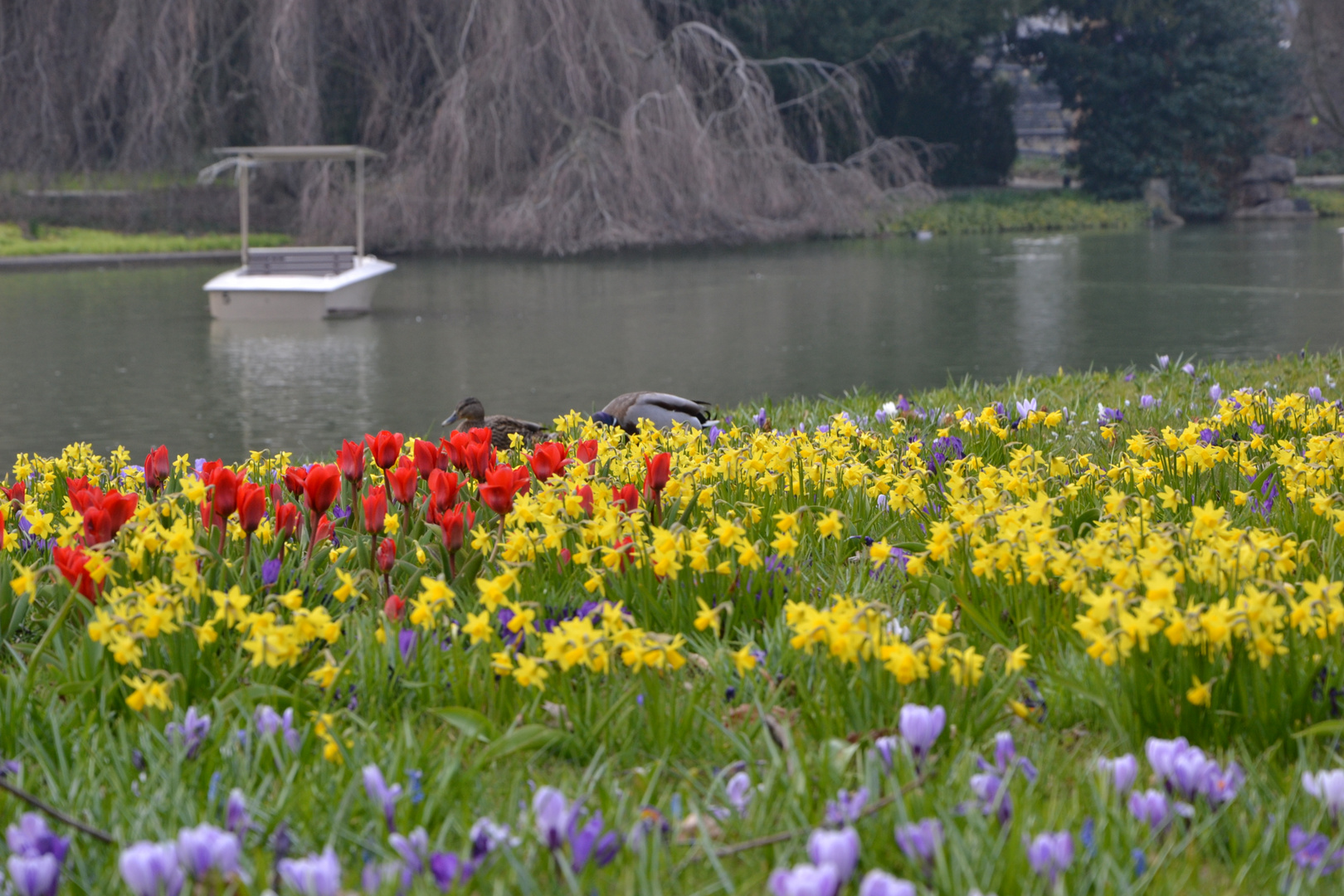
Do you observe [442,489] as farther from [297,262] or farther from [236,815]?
[297,262]

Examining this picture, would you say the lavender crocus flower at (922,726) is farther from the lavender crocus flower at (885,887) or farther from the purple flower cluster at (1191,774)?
the lavender crocus flower at (885,887)

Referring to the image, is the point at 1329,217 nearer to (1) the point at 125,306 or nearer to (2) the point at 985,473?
(1) the point at 125,306

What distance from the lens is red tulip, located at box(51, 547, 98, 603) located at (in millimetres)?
2688

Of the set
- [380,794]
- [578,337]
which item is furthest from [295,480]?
[578,337]

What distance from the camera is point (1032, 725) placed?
2.40 metres

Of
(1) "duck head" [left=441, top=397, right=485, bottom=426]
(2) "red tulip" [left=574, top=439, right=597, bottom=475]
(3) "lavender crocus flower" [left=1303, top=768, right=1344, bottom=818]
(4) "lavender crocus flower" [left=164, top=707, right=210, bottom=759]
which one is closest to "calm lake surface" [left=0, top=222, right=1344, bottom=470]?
(1) "duck head" [left=441, top=397, right=485, bottom=426]

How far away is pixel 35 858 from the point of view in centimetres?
167

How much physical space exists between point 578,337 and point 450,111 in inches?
436

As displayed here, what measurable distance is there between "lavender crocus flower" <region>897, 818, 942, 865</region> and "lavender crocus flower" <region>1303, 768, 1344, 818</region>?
0.55 meters

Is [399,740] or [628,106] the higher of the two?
[628,106]

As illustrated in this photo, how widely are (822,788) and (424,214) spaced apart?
77.4 feet

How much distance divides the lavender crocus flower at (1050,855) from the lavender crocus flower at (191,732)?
4.27ft

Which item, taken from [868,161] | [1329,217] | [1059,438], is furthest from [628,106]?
[1329,217]

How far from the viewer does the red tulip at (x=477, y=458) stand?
354 cm
